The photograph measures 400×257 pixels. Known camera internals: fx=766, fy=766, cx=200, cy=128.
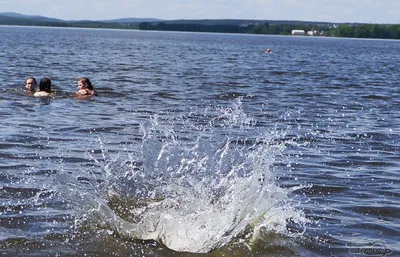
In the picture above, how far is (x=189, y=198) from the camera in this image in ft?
27.8

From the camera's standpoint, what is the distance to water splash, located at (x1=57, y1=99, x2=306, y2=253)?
7.64 metres

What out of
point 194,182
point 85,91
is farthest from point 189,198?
point 85,91

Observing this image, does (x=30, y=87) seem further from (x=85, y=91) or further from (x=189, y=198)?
Answer: (x=189, y=198)

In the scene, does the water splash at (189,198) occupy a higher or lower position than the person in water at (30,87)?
higher

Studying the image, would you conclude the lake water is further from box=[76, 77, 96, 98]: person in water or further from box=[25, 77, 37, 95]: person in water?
box=[25, 77, 37, 95]: person in water

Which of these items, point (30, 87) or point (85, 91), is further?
point (30, 87)

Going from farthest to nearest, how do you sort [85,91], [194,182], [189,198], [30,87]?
1. [30,87]
2. [85,91]
3. [194,182]
4. [189,198]

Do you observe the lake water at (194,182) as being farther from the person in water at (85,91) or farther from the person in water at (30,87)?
the person in water at (30,87)

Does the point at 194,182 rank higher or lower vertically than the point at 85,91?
higher

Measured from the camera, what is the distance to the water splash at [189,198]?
7.64 meters

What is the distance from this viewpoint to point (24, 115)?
16.0 metres

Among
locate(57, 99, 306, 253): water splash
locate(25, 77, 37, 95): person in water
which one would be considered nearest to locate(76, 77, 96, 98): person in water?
locate(25, 77, 37, 95): person in water

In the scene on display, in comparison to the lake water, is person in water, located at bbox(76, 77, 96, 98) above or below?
below

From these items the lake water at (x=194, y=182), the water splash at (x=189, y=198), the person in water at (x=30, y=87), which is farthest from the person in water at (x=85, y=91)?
the water splash at (x=189, y=198)
